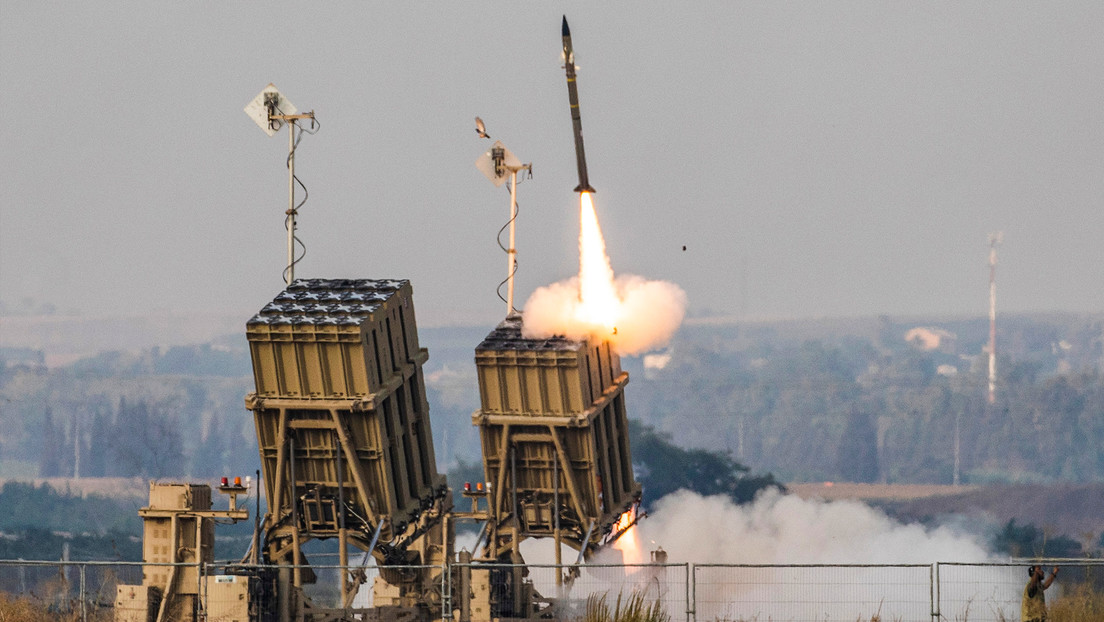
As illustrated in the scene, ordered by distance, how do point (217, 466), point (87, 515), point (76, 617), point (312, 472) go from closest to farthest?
point (76, 617), point (312, 472), point (87, 515), point (217, 466)

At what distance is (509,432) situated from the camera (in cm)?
3384

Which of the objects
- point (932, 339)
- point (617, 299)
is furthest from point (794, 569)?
point (932, 339)

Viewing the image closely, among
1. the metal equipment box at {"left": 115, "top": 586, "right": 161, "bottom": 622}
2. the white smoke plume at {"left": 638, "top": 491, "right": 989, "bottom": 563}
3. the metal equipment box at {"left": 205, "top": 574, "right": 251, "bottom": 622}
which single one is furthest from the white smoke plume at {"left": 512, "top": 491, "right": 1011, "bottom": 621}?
the metal equipment box at {"left": 115, "top": 586, "right": 161, "bottom": 622}

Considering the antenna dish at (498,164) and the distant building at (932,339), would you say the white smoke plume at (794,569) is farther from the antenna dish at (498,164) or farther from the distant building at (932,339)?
the distant building at (932,339)

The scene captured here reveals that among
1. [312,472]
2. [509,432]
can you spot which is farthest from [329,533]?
[509,432]

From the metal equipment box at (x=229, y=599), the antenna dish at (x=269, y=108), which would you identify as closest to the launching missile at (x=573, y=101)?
the antenna dish at (x=269, y=108)

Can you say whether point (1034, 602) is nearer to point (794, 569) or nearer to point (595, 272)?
point (595, 272)

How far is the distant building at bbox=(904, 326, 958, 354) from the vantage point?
138m

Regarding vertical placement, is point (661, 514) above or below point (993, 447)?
below

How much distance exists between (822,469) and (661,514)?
68.3 meters

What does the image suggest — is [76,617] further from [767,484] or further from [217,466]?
[217,466]

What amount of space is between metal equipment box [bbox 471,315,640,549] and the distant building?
105843 mm

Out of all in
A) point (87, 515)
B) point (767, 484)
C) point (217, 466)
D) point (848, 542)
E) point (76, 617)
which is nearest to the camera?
point (76, 617)

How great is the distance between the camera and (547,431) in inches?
1331
